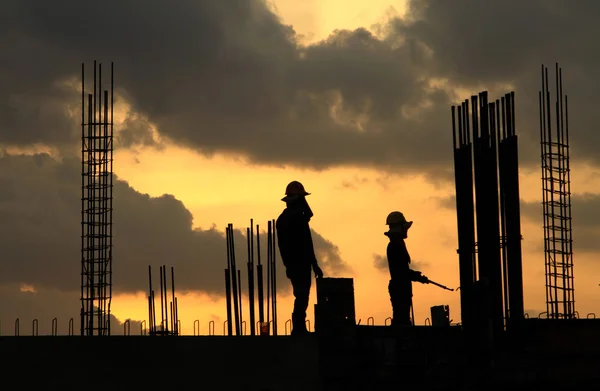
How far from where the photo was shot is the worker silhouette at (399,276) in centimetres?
1994

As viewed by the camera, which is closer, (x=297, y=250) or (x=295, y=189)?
(x=297, y=250)

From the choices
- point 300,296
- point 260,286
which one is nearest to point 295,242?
point 300,296

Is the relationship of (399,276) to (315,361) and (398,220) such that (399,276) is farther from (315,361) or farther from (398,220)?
(315,361)

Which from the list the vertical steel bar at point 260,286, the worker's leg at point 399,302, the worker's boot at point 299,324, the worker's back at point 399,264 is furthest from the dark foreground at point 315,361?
the vertical steel bar at point 260,286

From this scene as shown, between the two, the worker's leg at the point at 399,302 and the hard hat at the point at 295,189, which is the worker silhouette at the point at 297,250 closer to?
the hard hat at the point at 295,189

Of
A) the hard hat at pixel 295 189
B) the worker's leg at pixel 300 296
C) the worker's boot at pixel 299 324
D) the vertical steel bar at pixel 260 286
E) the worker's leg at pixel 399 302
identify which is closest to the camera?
the worker's boot at pixel 299 324

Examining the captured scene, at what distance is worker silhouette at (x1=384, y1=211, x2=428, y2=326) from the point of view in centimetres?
1994

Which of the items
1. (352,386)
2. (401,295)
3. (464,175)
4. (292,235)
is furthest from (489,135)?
(352,386)

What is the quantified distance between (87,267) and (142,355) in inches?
702

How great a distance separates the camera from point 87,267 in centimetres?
3388

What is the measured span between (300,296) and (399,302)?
249 centimetres

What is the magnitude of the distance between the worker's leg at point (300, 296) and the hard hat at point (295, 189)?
1375mm

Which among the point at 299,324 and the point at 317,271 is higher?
the point at 317,271

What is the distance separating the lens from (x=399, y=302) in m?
20.0
